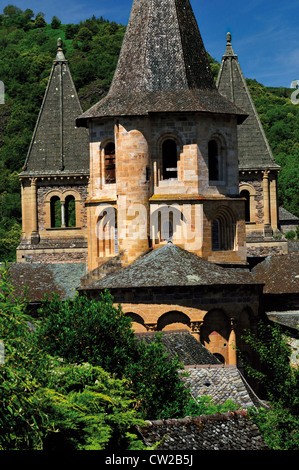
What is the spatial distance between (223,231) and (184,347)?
8585mm

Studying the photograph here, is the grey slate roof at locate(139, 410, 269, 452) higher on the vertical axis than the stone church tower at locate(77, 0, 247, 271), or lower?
lower

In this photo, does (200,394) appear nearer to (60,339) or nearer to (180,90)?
(60,339)

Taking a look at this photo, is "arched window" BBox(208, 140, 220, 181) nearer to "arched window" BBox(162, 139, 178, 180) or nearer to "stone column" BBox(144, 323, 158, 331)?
"arched window" BBox(162, 139, 178, 180)

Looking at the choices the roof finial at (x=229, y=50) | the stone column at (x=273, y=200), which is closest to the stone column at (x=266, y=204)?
the stone column at (x=273, y=200)

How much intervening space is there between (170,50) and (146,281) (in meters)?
9.86

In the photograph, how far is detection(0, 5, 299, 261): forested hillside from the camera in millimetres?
83625

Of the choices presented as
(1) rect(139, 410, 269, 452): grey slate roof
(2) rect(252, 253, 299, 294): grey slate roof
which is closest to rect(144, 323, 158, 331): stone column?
(2) rect(252, 253, 299, 294): grey slate roof

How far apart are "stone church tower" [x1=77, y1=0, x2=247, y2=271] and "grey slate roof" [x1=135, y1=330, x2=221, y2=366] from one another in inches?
218

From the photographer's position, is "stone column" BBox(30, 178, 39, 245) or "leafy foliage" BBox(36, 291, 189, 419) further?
"stone column" BBox(30, 178, 39, 245)

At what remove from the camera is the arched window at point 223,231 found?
36781 millimetres

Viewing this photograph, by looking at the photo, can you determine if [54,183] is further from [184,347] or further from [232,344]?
[184,347]

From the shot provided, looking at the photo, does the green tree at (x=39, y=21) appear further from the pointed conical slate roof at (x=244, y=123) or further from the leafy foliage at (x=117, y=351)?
the leafy foliage at (x=117, y=351)

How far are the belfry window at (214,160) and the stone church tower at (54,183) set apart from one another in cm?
1478

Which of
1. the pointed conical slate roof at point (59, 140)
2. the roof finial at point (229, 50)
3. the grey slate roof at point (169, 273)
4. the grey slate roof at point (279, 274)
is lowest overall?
the grey slate roof at point (279, 274)
